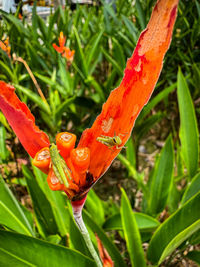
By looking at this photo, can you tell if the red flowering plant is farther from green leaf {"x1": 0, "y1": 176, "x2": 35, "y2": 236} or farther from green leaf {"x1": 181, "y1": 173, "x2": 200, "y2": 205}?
green leaf {"x1": 181, "y1": 173, "x2": 200, "y2": 205}

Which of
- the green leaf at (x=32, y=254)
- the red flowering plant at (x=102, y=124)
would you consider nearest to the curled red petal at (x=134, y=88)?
the red flowering plant at (x=102, y=124)

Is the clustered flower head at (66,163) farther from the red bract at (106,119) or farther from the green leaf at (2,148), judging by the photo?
the green leaf at (2,148)

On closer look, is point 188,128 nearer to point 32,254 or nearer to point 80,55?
point 80,55

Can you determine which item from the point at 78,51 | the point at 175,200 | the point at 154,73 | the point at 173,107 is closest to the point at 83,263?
the point at 154,73

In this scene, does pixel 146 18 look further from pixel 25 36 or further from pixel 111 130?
pixel 111 130

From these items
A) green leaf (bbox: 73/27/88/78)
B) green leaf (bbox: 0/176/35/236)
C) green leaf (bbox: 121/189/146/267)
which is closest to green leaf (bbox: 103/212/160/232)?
green leaf (bbox: 121/189/146/267)

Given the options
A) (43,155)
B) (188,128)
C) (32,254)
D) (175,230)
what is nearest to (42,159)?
(43,155)
